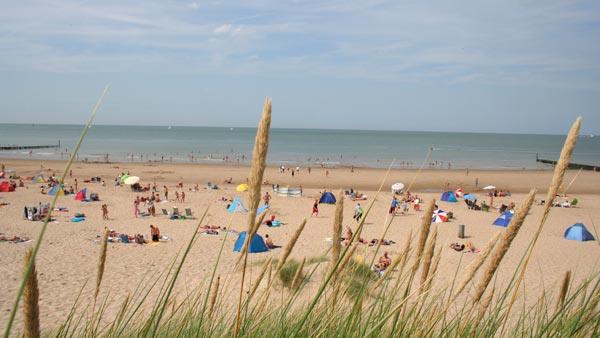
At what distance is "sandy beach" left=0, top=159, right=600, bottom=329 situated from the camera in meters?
11.1

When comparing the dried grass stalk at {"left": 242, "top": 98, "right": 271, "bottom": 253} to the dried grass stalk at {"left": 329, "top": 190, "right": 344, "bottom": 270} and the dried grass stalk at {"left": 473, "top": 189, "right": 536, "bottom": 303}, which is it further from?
the dried grass stalk at {"left": 473, "top": 189, "right": 536, "bottom": 303}

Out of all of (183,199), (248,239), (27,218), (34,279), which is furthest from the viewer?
(183,199)

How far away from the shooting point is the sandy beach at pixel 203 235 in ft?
36.3

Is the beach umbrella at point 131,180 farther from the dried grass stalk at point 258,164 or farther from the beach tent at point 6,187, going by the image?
the dried grass stalk at point 258,164

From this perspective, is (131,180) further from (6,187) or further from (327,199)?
(327,199)

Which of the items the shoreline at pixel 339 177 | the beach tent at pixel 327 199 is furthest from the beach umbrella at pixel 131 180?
the beach tent at pixel 327 199

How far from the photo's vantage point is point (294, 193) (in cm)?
2827

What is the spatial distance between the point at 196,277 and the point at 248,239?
11188mm

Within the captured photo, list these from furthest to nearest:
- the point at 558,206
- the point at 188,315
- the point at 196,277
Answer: the point at 558,206, the point at 196,277, the point at 188,315

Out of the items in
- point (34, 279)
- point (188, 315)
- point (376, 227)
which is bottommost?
point (376, 227)

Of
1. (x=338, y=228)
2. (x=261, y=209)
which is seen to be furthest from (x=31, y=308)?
(x=261, y=209)

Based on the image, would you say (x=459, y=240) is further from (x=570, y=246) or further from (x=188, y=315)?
(x=188, y=315)

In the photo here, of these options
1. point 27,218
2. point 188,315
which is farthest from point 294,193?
point 188,315

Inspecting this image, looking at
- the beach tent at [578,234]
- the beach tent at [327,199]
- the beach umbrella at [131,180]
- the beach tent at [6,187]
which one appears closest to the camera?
the beach tent at [578,234]
